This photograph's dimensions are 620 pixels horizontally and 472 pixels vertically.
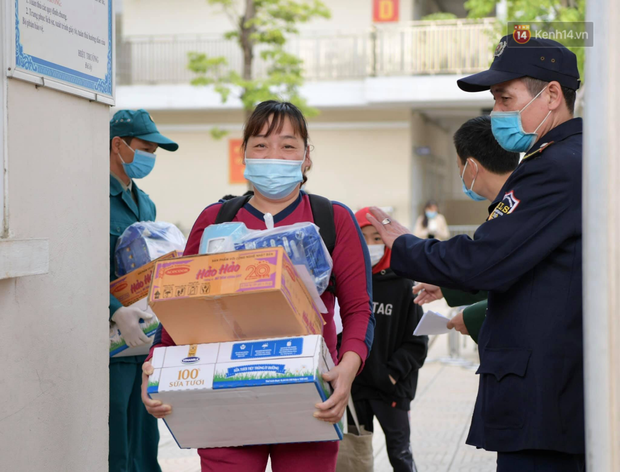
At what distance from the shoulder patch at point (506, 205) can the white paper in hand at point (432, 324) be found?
4.14 ft

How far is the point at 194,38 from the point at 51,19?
63.4 feet

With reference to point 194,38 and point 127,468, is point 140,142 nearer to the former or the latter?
point 127,468

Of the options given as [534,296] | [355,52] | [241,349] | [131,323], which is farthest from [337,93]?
[241,349]

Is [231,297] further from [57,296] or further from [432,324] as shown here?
[432,324]

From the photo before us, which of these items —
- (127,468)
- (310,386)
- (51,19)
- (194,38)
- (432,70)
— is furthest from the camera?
(194,38)

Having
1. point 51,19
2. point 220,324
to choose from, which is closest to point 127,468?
point 220,324

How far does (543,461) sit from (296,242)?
1005mm

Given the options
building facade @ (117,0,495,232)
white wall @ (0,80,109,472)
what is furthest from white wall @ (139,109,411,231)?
white wall @ (0,80,109,472)

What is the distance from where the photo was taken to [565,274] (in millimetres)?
2406

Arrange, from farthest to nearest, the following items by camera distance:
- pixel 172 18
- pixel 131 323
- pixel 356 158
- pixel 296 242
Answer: pixel 172 18
pixel 356 158
pixel 131 323
pixel 296 242

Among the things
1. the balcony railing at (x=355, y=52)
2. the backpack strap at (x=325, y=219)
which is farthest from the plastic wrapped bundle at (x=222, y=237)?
the balcony railing at (x=355, y=52)

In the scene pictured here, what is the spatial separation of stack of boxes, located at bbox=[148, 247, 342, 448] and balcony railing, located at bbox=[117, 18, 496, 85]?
17092 mm

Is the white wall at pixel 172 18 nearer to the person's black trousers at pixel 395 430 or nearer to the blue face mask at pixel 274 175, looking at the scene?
the person's black trousers at pixel 395 430

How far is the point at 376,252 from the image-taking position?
4453mm
